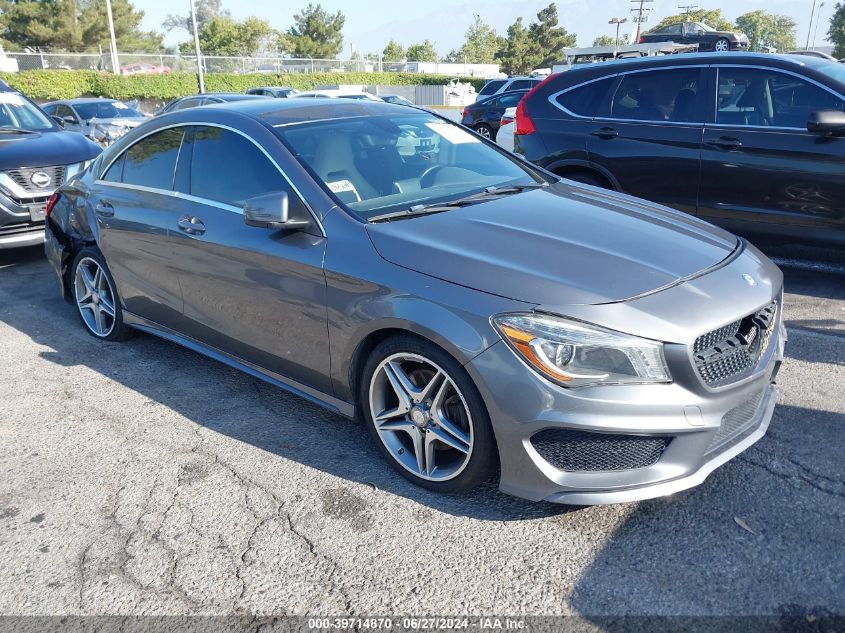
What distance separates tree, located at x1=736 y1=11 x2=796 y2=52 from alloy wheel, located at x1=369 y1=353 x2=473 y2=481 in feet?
438

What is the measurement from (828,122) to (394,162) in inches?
131

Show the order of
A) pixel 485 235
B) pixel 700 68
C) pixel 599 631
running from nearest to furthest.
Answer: pixel 599 631 < pixel 485 235 < pixel 700 68

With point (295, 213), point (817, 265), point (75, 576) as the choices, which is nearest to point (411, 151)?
point (295, 213)

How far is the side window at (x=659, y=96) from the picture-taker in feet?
19.6

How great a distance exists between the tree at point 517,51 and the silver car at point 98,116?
66.8 m

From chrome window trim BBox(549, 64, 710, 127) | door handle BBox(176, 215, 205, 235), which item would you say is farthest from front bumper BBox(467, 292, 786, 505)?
chrome window trim BBox(549, 64, 710, 127)

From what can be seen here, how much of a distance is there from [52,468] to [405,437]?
68.2 inches

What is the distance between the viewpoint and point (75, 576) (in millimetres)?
2725

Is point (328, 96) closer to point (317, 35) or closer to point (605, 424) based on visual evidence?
point (605, 424)

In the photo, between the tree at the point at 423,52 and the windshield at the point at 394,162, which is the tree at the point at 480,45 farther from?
the windshield at the point at 394,162

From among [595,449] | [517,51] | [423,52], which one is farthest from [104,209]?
[423,52]

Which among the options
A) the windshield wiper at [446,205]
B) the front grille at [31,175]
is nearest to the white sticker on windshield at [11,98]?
the front grille at [31,175]

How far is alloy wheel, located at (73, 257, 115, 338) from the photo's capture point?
5.02m

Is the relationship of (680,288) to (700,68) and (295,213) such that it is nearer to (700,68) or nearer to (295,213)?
(295,213)
